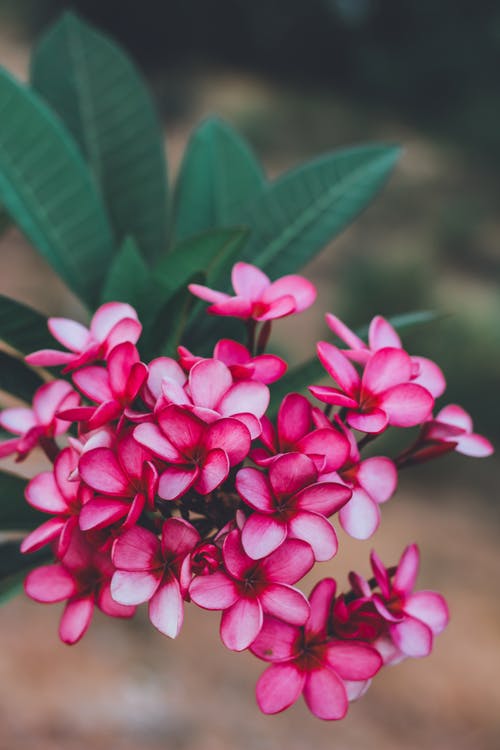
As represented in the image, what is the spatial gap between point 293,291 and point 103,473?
0.19 meters

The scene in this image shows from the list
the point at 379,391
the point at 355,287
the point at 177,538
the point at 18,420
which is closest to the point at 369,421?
the point at 379,391

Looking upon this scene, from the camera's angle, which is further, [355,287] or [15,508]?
[355,287]

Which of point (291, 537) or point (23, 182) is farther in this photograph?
point (23, 182)

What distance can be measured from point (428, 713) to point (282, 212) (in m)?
1.61

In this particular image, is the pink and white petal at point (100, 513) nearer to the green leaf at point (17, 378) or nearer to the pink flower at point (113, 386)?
the pink flower at point (113, 386)

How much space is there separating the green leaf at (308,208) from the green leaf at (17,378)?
0.21 meters

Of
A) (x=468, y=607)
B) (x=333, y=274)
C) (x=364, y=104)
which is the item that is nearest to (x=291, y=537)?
(x=468, y=607)

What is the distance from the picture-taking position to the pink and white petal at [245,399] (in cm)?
43

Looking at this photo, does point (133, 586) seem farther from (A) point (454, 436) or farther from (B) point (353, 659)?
(A) point (454, 436)

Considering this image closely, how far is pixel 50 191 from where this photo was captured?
24.6 inches

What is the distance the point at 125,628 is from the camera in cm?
193

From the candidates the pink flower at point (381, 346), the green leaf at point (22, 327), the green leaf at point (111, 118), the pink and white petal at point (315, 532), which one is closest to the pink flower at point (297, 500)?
the pink and white petal at point (315, 532)

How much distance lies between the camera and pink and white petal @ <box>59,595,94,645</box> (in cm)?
44

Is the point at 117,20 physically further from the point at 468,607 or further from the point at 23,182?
the point at 23,182
